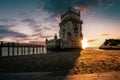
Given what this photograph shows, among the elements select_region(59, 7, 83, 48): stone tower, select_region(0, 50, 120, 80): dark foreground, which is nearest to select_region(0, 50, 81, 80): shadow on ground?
select_region(0, 50, 120, 80): dark foreground

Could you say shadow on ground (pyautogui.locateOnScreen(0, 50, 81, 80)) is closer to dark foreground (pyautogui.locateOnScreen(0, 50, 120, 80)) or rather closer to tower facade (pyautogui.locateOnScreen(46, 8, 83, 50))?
dark foreground (pyautogui.locateOnScreen(0, 50, 120, 80))

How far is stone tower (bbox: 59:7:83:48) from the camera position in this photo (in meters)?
64.1

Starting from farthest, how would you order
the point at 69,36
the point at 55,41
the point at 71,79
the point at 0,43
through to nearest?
the point at 55,41, the point at 69,36, the point at 0,43, the point at 71,79

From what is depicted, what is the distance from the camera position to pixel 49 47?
73625 mm

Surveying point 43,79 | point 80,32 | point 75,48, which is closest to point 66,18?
point 80,32

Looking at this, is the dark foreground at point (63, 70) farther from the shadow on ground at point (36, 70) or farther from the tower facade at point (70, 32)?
the tower facade at point (70, 32)

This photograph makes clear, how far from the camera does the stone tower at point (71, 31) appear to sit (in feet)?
210

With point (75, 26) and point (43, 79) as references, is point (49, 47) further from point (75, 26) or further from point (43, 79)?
point (43, 79)

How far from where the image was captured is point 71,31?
64438 mm

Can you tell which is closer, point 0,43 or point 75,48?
point 0,43

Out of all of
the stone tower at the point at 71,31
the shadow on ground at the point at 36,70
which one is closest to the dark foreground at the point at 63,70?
the shadow on ground at the point at 36,70

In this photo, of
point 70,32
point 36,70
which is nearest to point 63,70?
point 36,70

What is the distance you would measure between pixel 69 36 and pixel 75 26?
4.62m

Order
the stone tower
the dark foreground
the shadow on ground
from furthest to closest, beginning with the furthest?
the stone tower, the shadow on ground, the dark foreground
